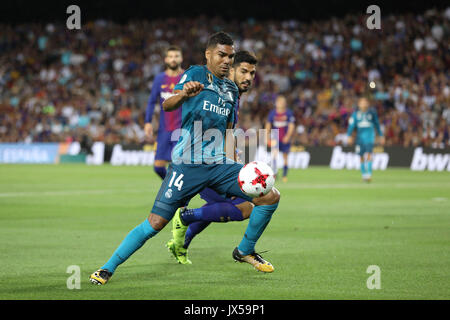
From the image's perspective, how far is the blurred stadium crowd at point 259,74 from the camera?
32.5 meters

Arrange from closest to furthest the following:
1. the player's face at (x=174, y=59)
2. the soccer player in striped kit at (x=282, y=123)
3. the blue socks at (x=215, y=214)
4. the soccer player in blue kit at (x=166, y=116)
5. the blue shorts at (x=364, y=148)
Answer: the blue socks at (x=215, y=214), the soccer player in blue kit at (x=166, y=116), the player's face at (x=174, y=59), the blue shorts at (x=364, y=148), the soccer player in striped kit at (x=282, y=123)

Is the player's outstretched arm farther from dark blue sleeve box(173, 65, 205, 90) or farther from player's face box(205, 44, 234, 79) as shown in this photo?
player's face box(205, 44, 234, 79)

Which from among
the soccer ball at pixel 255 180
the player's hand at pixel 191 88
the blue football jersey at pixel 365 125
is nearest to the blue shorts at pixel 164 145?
the soccer ball at pixel 255 180

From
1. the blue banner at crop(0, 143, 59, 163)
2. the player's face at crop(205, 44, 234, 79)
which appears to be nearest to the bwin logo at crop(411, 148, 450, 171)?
the blue banner at crop(0, 143, 59, 163)

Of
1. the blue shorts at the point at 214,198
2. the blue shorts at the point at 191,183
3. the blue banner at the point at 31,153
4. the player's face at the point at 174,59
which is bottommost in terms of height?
the blue banner at the point at 31,153

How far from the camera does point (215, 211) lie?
781 centimetres

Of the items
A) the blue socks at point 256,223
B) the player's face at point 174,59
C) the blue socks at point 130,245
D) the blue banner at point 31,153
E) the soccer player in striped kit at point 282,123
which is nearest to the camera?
the blue socks at point 130,245

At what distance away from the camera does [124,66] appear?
40375 millimetres

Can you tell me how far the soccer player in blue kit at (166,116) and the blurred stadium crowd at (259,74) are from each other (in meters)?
19.0

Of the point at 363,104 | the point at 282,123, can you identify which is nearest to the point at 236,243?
the point at 363,104

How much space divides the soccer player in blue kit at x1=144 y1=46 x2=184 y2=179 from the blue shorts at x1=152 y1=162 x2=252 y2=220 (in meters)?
5.11

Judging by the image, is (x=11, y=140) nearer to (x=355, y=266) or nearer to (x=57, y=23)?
(x=57, y=23)

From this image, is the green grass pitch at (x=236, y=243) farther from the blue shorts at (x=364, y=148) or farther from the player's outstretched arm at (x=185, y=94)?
the blue shorts at (x=364, y=148)

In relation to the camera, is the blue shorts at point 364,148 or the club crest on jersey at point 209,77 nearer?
the club crest on jersey at point 209,77
